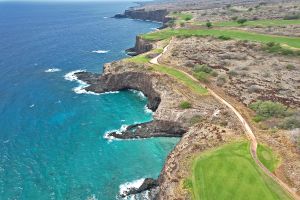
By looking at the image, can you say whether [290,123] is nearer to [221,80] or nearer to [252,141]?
[252,141]

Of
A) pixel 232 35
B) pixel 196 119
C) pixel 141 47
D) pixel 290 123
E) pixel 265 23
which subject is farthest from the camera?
pixel 265 23

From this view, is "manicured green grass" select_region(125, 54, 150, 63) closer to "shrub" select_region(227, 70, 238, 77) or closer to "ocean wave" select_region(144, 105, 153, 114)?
"ocean wave" select_region(144, 105, 153, 114)

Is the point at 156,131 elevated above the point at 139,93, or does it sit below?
above

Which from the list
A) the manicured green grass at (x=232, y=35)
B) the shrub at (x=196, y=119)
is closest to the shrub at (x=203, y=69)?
the shrub at (x=196, y=119)

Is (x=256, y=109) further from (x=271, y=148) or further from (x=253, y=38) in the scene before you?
(x=253, y=38)

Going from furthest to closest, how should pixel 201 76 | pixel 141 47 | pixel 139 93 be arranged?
pixel 141 47
pixel 139 93
pixel 201 76

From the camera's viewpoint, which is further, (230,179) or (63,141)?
(63,141)

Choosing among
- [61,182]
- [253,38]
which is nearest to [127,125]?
[61,182]

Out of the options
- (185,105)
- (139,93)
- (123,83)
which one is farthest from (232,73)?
(123,83)
